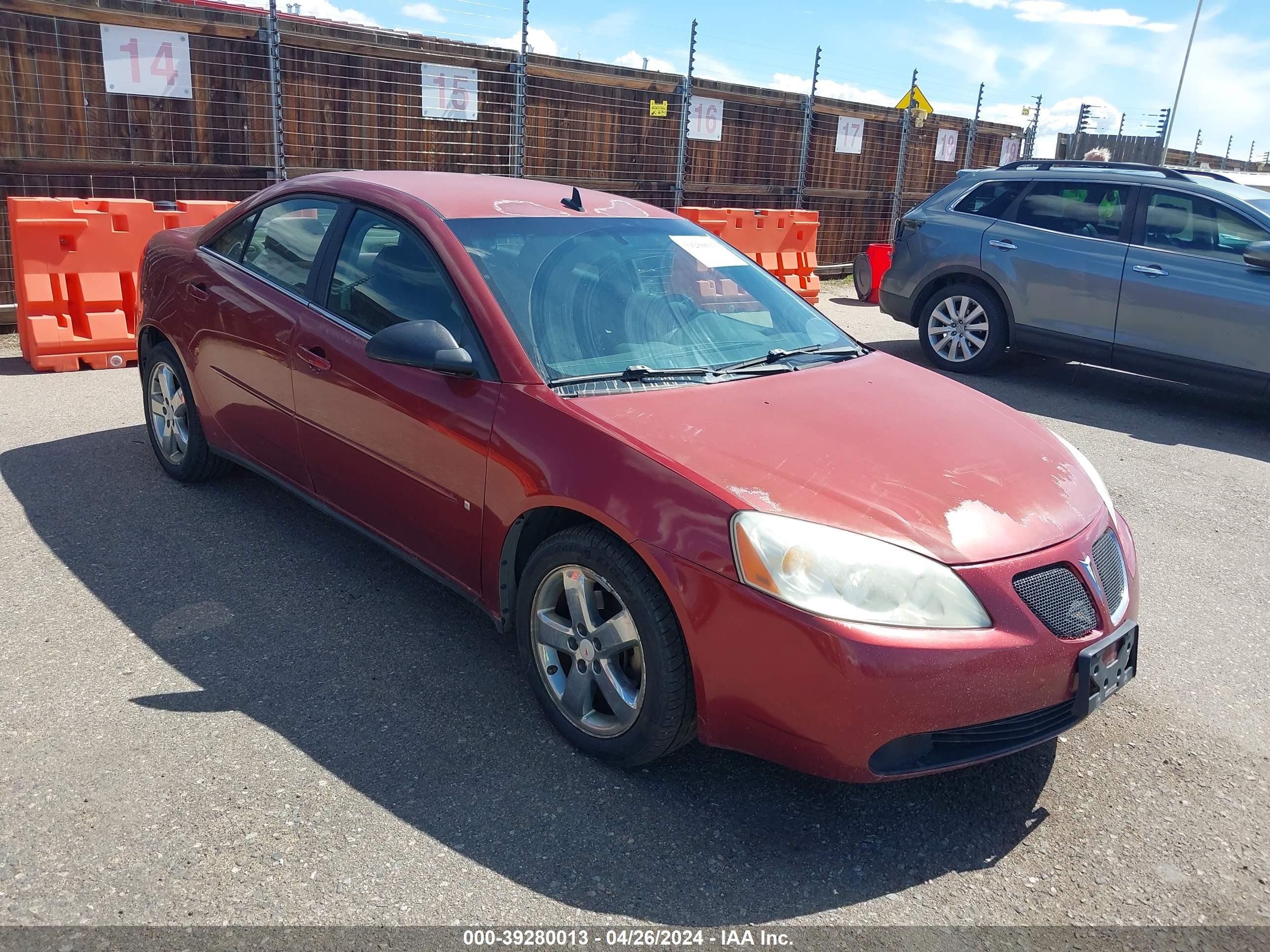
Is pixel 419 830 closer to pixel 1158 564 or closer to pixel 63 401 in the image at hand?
pixel 1158 564

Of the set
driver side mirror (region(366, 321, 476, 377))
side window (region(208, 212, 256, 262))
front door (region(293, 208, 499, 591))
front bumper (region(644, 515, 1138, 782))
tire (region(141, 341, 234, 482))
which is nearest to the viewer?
front bumper (region(644, 515, 1138, 782))

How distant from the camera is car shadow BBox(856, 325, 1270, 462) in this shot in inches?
287

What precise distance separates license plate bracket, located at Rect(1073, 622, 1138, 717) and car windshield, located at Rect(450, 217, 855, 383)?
1.46 metres

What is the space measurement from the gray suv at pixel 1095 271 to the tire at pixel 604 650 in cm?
636

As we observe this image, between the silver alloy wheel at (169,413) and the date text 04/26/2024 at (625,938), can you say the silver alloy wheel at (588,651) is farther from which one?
the silver alloy wheel at (169,413)

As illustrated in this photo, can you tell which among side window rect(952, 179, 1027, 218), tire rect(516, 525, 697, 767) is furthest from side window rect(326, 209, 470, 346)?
side window rect(952, 179, 1027, 218)

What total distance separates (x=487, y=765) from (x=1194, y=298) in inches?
266

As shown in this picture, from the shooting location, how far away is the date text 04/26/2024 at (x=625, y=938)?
2338mm

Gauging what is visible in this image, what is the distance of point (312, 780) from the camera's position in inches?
113

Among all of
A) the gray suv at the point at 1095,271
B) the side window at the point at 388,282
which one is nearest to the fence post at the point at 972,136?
the gray suv at the point at 1095,271

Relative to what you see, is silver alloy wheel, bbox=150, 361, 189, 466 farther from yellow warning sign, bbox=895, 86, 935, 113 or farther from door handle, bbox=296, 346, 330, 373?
yellow warning sign, bbox=895, 86, 935, 113

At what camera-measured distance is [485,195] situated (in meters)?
3.93

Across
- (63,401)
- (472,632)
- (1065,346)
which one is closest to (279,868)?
(472,632)

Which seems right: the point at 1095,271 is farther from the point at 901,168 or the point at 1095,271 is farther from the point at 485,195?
the point at 901,168
